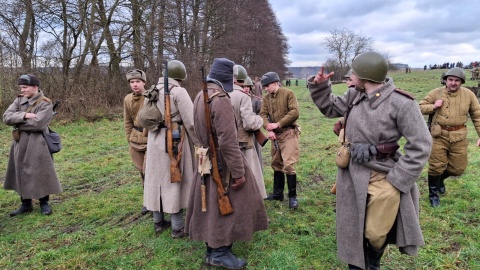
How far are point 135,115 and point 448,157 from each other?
4.60 metres

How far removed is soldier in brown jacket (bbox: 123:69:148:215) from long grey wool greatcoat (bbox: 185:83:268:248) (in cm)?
169

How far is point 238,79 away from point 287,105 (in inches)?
34.1

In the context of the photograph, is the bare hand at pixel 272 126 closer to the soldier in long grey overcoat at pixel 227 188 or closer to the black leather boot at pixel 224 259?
the soldier in long grey overcoat at pixel 227 188

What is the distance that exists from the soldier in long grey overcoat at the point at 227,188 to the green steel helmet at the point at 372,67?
1.16 m

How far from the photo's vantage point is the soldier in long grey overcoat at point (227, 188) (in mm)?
3104

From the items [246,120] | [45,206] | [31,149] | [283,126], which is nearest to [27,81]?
[31,149]

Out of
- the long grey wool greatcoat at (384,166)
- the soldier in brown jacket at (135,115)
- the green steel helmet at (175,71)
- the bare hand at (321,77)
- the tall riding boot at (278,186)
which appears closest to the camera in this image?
the long grey wool greatcoat at (384,166)

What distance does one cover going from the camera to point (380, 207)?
2666 mm

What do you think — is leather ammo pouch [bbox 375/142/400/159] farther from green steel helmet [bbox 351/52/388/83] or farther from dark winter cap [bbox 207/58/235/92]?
dark winter cap [bbox 207/58/235/92]

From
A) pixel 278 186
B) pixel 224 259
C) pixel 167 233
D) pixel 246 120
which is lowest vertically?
pixel 167 233

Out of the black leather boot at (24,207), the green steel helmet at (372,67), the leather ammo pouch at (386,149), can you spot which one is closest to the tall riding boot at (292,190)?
the leather ammo pouch at (386,149)

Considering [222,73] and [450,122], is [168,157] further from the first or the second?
[450,122]

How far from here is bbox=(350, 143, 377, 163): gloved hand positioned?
2639mm

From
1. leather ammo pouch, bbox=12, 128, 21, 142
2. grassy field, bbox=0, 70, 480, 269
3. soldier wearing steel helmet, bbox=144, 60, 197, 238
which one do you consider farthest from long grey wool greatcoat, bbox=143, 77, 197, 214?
leather ammo pouch, bbox=12, 128, 21, 142
